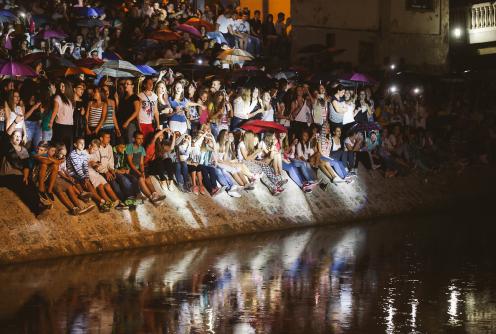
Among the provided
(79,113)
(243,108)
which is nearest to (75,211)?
(79,113)

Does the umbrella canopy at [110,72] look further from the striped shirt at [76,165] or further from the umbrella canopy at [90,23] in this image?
the umbrella canopy at [90,23]

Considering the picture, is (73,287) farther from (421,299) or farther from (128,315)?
(421,299)

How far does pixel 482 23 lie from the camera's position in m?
42.8

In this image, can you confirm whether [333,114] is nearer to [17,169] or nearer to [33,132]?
[33,132]

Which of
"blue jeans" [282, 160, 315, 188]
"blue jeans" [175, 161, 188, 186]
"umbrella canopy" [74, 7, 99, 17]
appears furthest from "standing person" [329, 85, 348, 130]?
"umbrella canopy" [74, 7, 99, 17]

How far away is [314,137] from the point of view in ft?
87.2

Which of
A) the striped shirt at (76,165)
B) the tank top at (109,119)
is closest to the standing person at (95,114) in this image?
the tank top at (109,119)

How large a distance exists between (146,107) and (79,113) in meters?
1.43

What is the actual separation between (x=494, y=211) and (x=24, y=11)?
45.5ft

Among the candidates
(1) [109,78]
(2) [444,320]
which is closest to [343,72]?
(1) [109,78]

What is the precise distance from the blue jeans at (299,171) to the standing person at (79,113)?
5.95 meters

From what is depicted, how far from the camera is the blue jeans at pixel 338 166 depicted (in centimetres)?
2708

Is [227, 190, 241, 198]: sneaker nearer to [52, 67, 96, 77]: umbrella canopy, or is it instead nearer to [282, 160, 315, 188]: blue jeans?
[282, 160, 315, 188]: blue jeans

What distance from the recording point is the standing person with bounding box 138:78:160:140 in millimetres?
22266
